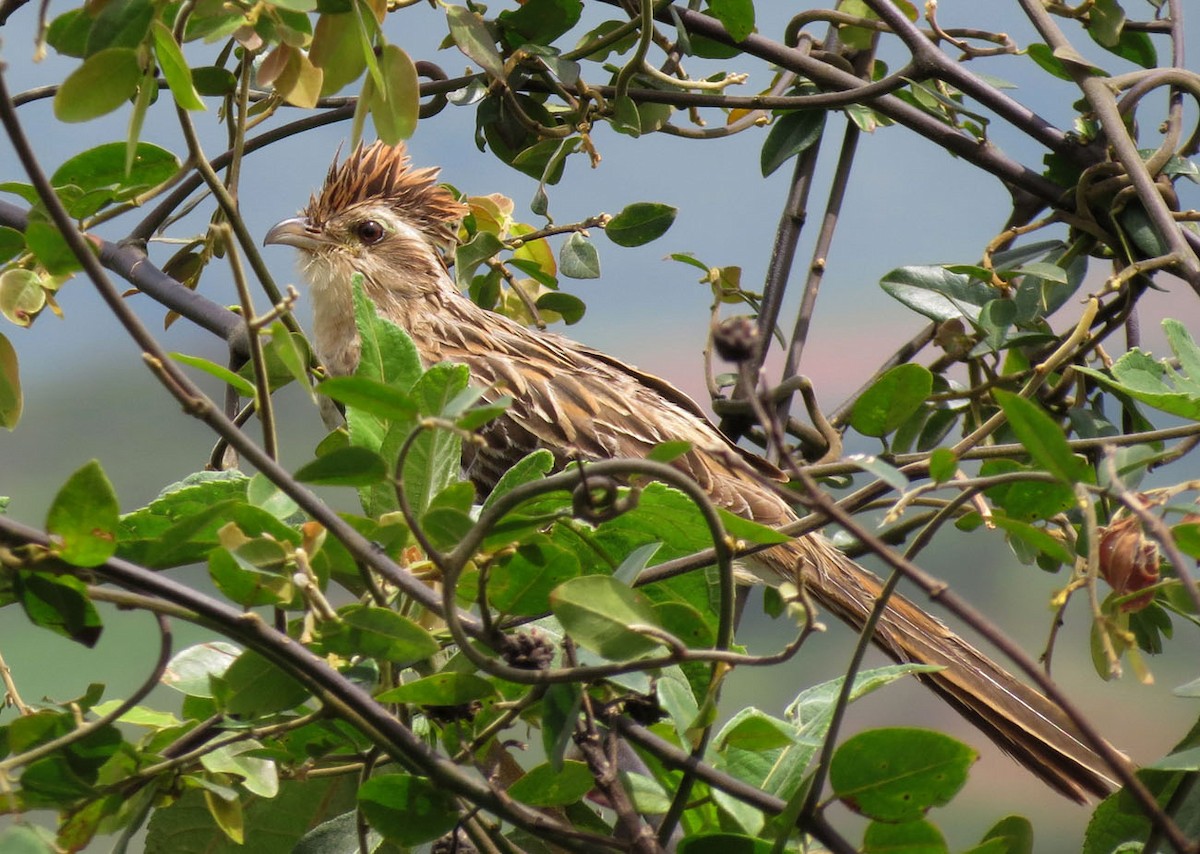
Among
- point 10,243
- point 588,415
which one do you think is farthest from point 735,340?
point 588,415

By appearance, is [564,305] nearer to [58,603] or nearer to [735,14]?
[735,14]

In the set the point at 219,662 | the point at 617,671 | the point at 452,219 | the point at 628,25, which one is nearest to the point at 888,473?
the point at 617,671

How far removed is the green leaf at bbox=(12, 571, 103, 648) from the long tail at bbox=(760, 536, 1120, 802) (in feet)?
4.60

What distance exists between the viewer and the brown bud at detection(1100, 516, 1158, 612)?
149 cm

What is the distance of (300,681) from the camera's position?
4.33 ft

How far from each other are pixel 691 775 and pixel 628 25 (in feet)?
5.52

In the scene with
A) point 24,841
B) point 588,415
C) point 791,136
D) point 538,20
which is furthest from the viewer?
point 588,415

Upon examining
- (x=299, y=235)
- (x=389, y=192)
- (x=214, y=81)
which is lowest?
(x=214, y=81)

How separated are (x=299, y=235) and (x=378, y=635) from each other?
3.13 meters

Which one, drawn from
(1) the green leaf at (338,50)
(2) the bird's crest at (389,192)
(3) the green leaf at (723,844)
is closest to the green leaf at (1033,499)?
(3) the green leaf at (723,844)

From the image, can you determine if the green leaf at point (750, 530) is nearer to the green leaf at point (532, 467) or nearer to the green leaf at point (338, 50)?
the green leaf at point (532, 467)

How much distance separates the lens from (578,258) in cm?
295

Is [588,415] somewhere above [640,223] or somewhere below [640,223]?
below

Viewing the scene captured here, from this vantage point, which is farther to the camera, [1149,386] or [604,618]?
[1149,386]
